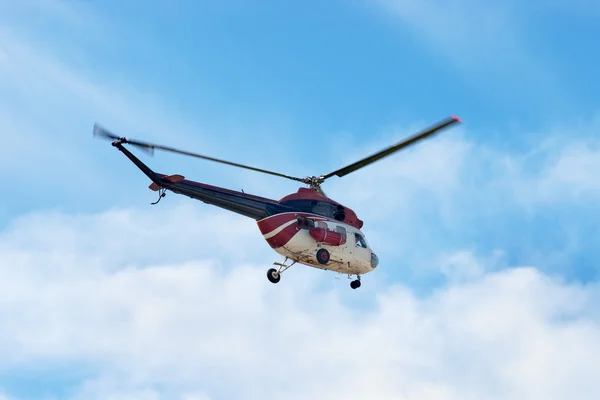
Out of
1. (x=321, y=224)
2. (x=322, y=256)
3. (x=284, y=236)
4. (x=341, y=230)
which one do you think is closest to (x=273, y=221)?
(x=284, y=236)

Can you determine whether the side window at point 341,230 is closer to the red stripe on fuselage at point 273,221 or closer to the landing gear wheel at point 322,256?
the landing gear wheel at point 322,256

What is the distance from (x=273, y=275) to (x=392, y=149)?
29.7 ft

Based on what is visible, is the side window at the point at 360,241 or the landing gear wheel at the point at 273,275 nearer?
the landing gear wheel at the point at 273,275

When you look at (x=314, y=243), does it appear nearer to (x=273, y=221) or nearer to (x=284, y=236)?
(x=284, y=236)

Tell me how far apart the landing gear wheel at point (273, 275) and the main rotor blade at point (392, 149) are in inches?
221

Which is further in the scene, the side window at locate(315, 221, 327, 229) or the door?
the door

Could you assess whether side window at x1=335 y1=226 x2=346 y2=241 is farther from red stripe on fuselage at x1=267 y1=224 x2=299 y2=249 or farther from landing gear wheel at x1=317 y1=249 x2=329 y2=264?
red stripe on fuselage at x1=267 y1=224 x2=299 y2=249

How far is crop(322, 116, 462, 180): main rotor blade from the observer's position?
1636 inches

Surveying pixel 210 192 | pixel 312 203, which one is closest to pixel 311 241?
pixel 312 203

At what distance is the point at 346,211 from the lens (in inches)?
1909

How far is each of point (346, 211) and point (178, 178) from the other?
10235 millimetres

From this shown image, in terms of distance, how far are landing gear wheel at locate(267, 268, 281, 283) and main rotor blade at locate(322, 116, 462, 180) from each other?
18.4 feet

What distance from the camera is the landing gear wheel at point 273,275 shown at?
46.4m

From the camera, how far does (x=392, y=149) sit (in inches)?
1741
